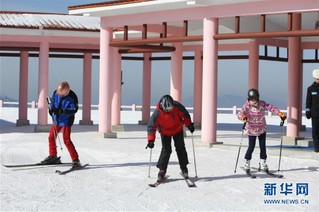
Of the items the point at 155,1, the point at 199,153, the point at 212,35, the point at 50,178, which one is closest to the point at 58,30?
the point at 155,1

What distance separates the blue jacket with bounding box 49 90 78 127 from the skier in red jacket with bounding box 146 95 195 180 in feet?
7.37

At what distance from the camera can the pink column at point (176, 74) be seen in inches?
747

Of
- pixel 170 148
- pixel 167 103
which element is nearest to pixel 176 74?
pixel 170 148

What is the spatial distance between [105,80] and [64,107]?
7.15m

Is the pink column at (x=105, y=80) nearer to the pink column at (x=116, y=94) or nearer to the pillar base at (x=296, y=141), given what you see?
the pink column at (x=116, y=94)

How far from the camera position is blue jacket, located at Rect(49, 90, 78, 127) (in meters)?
11.0

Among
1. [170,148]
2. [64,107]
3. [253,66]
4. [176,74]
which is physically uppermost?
[253,66]

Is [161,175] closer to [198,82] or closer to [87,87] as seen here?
[198,82]

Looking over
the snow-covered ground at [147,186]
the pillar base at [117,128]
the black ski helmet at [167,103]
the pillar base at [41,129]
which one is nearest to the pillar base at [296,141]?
the snow-covered ground at [147,186]

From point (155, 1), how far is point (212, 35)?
1.87 metres

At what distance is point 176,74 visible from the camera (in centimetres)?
1900

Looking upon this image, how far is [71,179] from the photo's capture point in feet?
33.1

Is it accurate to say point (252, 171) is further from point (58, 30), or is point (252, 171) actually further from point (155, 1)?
point (58, 30)

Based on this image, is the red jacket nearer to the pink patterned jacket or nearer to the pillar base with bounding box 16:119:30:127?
the pink patterned jacket
